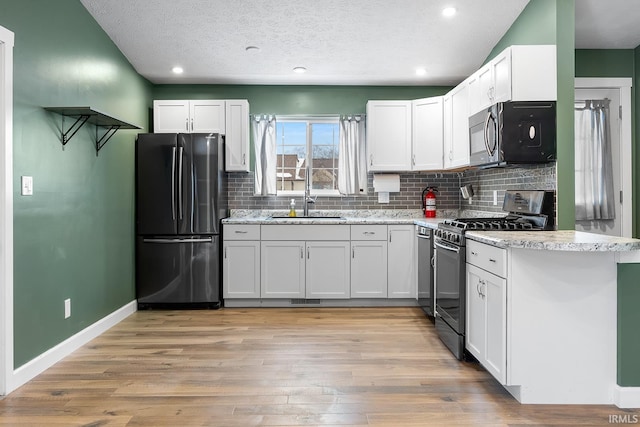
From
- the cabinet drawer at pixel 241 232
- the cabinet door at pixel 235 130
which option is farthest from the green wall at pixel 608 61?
the cabinet drawer at pixel 241 232

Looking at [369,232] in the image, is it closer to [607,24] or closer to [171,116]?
[171,116]

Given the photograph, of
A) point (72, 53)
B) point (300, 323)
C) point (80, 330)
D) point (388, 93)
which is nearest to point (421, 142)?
point (388, 93)

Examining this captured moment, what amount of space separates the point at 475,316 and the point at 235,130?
3.11 metres

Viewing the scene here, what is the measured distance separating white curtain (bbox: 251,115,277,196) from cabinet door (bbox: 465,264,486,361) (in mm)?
2737

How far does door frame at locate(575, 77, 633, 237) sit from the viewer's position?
4.09 metres

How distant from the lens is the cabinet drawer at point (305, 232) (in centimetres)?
444

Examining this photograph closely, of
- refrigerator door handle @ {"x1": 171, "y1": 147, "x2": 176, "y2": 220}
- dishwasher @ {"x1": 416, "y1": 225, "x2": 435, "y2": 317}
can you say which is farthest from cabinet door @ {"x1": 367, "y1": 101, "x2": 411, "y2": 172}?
refrigerator door handle @ {"x1": 171, "y1": 147, "x2": 176, "y2": 220}

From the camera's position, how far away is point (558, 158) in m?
3.00

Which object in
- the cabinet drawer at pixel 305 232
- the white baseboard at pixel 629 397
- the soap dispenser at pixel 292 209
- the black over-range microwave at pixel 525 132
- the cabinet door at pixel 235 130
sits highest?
the cabinet door at pixel 235 130

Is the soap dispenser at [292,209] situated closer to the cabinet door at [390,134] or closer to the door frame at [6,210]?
the cabinet door at [390,134]

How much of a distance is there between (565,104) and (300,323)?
2666 millimetres

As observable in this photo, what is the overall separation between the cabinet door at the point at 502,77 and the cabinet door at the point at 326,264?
6.48ft

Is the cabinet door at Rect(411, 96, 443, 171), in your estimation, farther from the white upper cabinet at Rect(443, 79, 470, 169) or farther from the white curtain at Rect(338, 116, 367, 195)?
the white curtain at Rect(338, 116, 367, 195)

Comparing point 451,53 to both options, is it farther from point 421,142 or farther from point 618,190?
point 618,190
